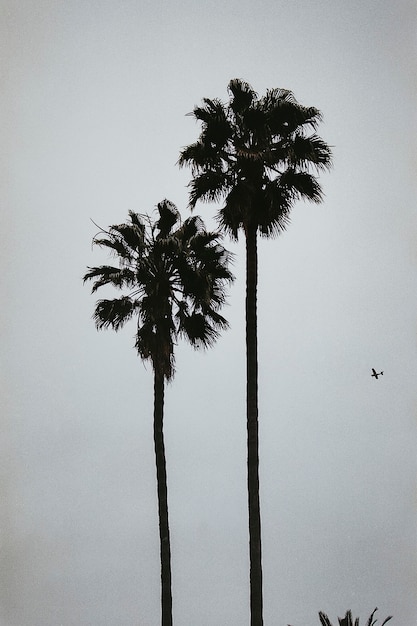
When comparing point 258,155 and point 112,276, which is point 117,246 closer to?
point 112,276

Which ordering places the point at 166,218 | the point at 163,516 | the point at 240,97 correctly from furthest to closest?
the point at 166,218
the point at 163,516
the point at 240,97

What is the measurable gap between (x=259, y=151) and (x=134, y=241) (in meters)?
4.42

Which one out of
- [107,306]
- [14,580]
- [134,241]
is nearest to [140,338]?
[107,306]

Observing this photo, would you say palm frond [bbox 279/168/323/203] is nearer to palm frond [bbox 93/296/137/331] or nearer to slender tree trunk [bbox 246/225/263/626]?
slender tree trunk [bbox 246/225/263/626]

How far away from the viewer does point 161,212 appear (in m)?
19.7

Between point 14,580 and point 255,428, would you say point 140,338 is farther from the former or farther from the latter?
point 14,580

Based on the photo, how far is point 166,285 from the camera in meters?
18.5

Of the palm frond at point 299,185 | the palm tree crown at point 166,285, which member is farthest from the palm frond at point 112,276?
the palm frond at point 299,185

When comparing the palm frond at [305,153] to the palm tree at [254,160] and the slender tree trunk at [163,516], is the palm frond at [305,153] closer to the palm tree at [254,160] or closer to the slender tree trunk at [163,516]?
the palm tree at [254,160]

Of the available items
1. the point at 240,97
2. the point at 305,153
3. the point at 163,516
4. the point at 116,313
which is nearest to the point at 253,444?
the point at 163,516

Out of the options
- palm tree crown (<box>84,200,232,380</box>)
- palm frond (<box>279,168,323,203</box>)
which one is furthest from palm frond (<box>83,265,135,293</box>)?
palm frond (<box>279,168,323,203</box>)

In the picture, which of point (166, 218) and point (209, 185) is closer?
point (209, 185)

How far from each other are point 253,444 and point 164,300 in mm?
4510

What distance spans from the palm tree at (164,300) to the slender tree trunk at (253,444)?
2.04m
